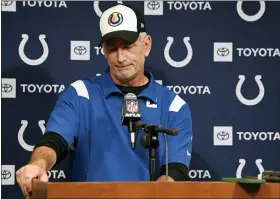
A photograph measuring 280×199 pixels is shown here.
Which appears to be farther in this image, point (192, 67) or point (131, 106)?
point (192, 67)

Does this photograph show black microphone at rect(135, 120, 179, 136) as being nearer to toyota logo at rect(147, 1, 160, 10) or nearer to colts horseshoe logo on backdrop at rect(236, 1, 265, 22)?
toyota logo at rect(147, 1, 160, 10)

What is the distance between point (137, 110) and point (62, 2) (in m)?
1.27

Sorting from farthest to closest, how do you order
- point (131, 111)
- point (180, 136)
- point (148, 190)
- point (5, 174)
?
point (5, 174)
point (180, 136)
point (131, 111)
point (148, 190)

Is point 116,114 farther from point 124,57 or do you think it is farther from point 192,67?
point 192,67

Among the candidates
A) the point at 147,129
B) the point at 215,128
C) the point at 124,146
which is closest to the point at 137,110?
the point at 147,129

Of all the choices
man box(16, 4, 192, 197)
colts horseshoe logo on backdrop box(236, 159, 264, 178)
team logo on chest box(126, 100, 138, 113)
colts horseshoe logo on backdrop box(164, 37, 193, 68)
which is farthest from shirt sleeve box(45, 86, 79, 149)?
colts horseshoe logo on backdrop box(236, 159, 264, 178)

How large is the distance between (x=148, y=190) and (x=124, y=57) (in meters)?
1.16

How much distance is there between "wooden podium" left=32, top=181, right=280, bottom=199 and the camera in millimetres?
1694

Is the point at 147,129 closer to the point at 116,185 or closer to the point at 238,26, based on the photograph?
the point at 116,185

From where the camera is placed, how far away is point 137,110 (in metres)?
2.27

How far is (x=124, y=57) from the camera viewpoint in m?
2.79

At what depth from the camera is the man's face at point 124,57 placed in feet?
9.16

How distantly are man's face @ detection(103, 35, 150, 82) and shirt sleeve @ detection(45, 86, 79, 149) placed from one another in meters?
0.21

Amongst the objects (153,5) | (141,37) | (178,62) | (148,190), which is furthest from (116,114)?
(148,190)
